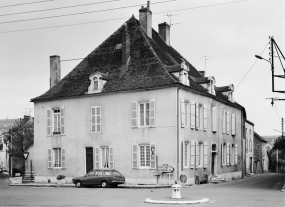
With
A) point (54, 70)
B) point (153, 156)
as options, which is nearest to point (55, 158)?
point (54, 70)

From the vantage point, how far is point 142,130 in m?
31.9

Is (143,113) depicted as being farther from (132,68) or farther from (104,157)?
(104,157)

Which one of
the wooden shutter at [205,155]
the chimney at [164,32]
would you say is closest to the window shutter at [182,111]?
the wooden shutter at [205,155]

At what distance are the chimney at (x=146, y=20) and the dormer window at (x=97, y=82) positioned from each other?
5541mm

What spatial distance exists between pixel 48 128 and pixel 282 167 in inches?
1965

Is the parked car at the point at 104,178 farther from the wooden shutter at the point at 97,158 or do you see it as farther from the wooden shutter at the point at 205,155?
the wooden shutter at the point at 205,155

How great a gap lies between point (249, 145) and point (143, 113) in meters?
24.0

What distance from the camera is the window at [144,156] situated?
103 feet

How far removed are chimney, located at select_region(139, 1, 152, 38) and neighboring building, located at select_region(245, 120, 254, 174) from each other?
1930cm

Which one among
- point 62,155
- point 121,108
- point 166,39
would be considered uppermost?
point 166,39

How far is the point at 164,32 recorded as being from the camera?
41.1 m

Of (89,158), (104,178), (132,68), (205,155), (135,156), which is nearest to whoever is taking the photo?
(104,178)

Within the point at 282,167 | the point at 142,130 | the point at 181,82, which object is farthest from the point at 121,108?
the point at 282,167

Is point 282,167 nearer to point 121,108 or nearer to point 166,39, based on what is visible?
point 166,39
